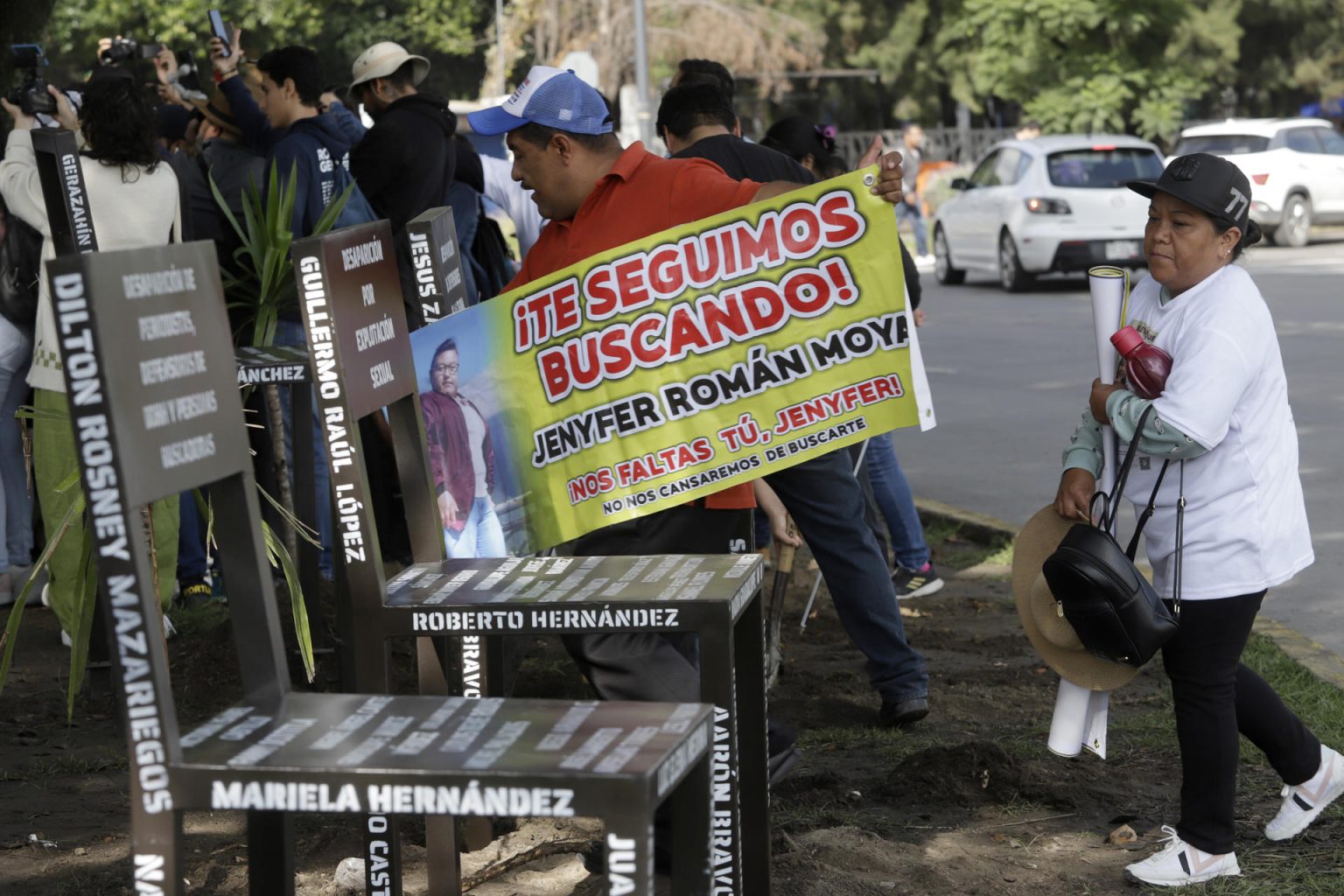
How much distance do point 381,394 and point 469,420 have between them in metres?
0.55

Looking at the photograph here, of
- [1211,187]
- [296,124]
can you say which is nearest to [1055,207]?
[296,124]

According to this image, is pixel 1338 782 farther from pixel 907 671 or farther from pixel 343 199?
pixel 343 199

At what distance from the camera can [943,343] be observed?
15.4 meters

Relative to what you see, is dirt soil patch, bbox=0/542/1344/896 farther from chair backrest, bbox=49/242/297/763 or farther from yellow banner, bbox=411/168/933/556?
chair backrest, bbox=49/242/297/763

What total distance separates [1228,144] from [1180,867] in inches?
849

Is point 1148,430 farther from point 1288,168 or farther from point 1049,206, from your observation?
point 1288,168

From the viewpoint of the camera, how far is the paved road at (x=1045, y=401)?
310 inches

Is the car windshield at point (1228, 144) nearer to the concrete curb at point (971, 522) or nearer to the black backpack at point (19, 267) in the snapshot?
the concrete curb at point (971, 522)

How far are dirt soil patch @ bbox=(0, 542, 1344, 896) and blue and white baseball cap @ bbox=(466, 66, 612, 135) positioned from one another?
175 cm

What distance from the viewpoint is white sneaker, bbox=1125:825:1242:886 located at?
155 inches

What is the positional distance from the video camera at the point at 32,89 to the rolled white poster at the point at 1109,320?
3957 millimetres

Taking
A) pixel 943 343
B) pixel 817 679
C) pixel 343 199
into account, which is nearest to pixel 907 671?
pixel 817 679

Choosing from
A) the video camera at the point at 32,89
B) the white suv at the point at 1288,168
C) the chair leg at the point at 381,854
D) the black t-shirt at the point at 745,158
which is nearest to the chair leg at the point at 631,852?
the chair leg at the point at 381,854

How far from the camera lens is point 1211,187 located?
3.89 m
